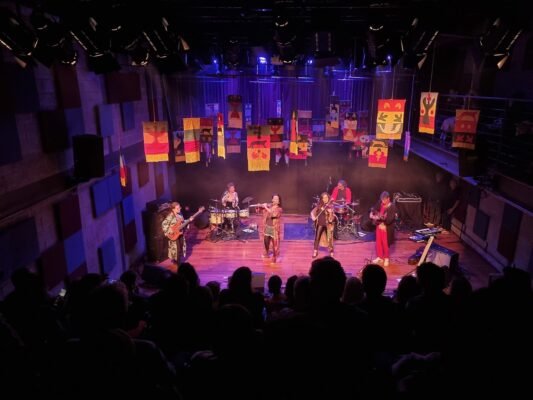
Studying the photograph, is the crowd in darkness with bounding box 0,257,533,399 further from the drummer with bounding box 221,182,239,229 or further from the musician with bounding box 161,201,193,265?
the drummer with bounding box 221,182,239,229

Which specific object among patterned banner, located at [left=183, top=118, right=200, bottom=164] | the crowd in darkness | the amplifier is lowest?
the amplifier

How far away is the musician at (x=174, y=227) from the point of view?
10031 mm

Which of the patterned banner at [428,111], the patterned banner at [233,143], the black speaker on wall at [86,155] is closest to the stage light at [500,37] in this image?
the patterned banner at [428,111]

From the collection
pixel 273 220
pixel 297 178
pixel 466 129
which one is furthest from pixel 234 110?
pixel 466 129

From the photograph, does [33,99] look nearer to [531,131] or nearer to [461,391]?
[461,391]

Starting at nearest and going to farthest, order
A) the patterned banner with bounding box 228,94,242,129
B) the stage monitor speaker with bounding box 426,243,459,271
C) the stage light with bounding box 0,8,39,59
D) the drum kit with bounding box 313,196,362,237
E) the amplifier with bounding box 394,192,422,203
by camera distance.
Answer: the stage light with bounding box 0,8,39,59 < the stage monitor speaker with bounding box 426,243,459,271 < the patterned banner with bounding box 228,94,242,129 < the drum kit with bounding box 313,196,362,237 < the amplifier with bounding box 394,192,422,203

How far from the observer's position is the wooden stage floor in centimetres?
979

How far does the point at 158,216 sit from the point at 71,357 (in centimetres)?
857

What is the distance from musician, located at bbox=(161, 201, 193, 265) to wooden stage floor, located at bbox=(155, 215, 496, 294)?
0.39m

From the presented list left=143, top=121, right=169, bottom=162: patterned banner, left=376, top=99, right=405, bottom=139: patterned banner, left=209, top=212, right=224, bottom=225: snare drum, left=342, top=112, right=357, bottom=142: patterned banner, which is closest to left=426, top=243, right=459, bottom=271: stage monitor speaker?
left=376, top=99, right=405, bottom=139: patterned banner

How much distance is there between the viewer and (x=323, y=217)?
397 inches

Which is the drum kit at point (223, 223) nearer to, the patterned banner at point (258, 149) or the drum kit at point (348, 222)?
the drum kit at point (348, 222)

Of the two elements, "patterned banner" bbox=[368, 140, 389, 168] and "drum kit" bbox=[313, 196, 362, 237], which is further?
"drum kit" bbox=[313, 196, 362, 237]

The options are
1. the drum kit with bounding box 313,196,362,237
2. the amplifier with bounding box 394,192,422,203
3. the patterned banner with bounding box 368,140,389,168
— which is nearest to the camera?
the patterned banner with bounding box 368,140,389,168
